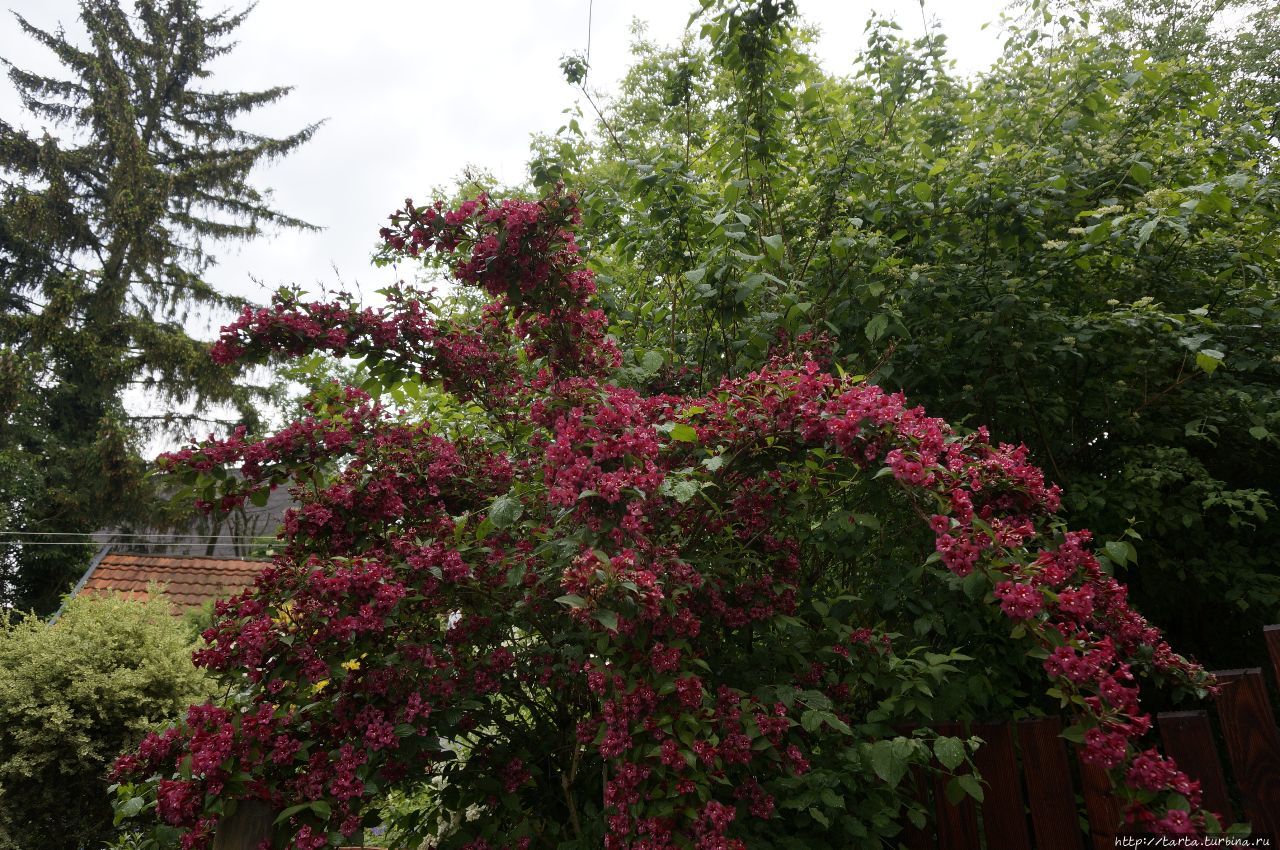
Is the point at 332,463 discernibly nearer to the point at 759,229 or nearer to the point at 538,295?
the point at 538,295

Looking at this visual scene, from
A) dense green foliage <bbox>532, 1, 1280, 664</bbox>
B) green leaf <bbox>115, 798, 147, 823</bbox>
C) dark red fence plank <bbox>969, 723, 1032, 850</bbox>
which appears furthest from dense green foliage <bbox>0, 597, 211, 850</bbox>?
dark red fence plank <bbox>969, 723, 1032, 850</bbox>

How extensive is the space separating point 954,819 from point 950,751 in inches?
23.2

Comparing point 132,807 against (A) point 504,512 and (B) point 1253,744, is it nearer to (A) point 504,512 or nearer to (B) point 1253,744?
(A) point 504,512

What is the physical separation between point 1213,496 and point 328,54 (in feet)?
16.6

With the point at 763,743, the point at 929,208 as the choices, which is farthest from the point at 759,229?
the point at 763,743

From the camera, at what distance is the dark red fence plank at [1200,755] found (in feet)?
5.54

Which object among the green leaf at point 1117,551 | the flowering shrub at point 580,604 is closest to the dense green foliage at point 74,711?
the flowering shrub at point 580,604

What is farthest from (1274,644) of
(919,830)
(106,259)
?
(106,259)

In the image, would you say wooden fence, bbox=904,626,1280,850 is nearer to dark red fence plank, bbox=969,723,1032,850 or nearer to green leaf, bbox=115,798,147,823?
dark red fence plank, bbox=969,723,1032,850

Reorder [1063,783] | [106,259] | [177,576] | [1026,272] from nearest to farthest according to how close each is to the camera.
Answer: [1063,783] < [1026,272] < [177,576] < [106,259]

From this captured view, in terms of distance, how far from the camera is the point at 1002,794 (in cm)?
202

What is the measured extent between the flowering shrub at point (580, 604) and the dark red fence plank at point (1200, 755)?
0.93ft

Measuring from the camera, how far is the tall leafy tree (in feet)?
40.4

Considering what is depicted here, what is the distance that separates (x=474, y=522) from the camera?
215 cm
